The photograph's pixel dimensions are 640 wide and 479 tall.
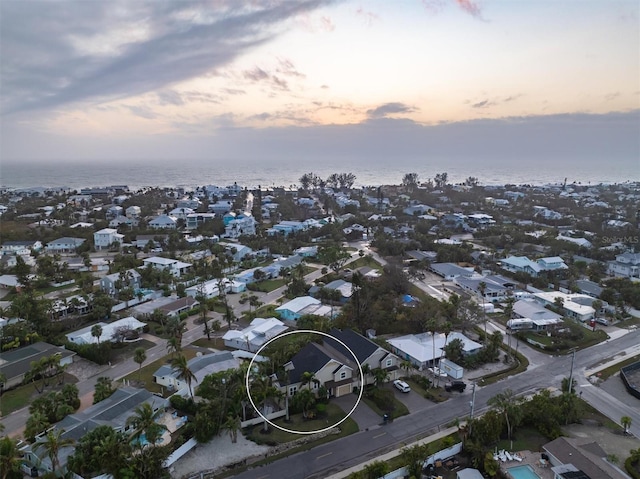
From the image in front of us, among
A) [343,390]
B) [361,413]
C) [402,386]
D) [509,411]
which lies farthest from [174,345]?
[509,411]

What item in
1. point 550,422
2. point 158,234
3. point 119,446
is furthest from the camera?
point 158,234

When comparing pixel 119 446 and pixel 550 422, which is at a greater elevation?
pixel 119 446

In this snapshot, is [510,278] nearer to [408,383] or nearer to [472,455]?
[408,383]

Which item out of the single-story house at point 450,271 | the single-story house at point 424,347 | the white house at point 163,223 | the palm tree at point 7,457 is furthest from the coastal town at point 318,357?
the white house at point 163,223

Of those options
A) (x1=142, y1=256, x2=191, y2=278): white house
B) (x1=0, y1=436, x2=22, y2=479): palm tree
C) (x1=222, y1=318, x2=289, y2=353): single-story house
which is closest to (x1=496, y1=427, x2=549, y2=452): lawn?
(x1=222, y1=318, x2=289, y2=353): single-story house

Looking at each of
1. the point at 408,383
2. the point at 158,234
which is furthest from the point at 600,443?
the point at 158,234

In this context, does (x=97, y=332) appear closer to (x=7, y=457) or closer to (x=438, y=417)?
(x=7, y=457)
